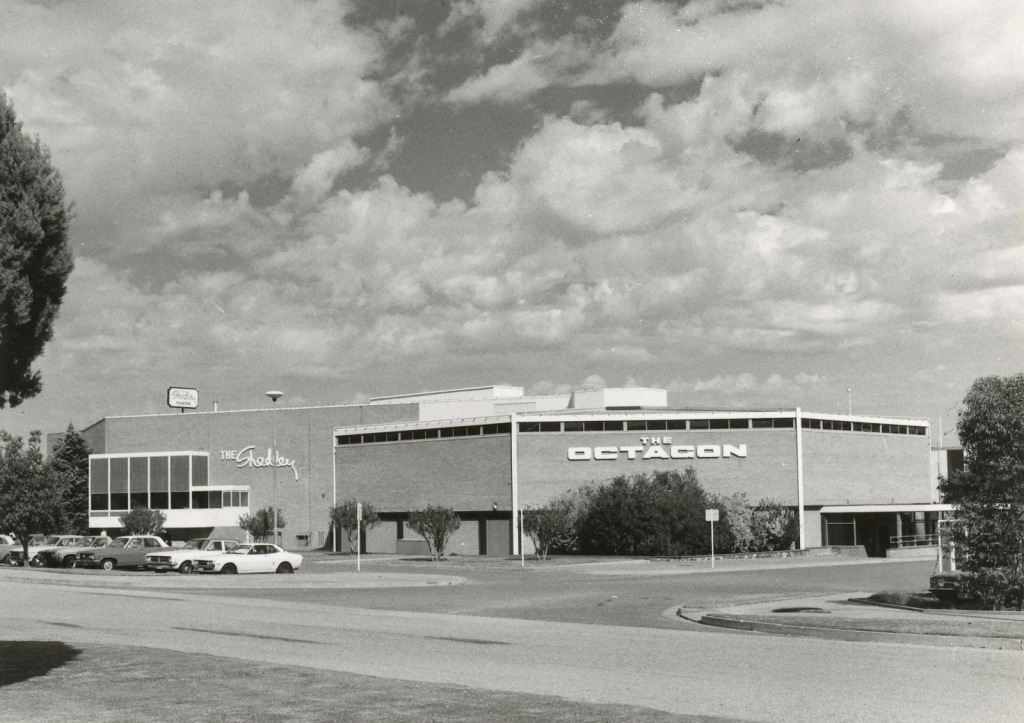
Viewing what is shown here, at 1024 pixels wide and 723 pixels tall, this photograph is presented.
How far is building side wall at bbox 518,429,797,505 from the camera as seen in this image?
6253 centimetres

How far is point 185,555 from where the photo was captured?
4569 cm

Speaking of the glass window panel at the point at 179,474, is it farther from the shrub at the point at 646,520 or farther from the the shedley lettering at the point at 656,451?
the shrub at the point at 646,520

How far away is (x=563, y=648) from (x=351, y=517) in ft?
155

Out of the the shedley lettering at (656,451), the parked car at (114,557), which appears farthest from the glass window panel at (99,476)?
the the shedley lettering at (656,451)

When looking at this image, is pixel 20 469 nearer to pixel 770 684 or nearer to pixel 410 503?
pixel 410 503

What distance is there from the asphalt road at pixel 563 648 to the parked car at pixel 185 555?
12.9 m

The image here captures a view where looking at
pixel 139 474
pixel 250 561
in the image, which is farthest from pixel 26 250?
pixel 139 474

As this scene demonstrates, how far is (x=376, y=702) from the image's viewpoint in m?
11.2

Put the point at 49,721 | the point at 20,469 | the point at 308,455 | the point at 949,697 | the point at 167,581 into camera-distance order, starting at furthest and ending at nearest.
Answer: the point at 308,455 → the point at 20,469 → the point at 167,581 → the point at 949,697 → the point at 49,721

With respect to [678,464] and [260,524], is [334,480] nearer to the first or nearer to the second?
[260,524]

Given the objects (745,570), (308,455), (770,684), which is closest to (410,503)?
(308,455)

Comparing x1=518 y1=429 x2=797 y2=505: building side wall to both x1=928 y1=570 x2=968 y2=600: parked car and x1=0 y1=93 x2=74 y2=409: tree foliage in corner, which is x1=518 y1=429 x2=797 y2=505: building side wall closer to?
x1=928 y1=570 x2=968 y2=600: parked car

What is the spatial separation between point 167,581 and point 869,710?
30.4 metres

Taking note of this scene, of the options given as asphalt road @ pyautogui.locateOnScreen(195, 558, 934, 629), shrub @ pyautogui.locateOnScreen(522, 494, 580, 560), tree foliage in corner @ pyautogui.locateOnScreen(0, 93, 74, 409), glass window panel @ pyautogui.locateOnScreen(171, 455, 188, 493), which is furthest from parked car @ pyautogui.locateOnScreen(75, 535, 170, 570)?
tree foliage in corner @ pyautogui.locateOnScreen(0, 93, 74, 409)
